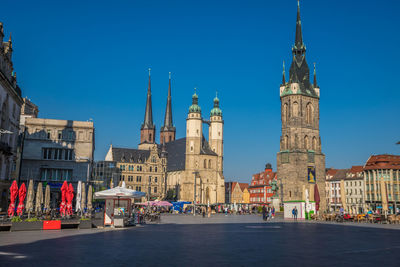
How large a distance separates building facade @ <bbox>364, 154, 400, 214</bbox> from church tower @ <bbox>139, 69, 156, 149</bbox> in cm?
7953

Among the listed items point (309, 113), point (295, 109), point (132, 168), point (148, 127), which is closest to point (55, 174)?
point (295, 109)

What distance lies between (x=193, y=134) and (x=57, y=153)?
59.1 metres

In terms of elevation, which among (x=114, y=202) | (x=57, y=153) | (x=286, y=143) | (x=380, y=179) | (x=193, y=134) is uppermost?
(x=193, y=134)

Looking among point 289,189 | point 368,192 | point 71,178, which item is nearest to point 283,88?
point 289,189

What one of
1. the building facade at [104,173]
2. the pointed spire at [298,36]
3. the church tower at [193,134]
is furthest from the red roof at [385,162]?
the building facade at [104,173]

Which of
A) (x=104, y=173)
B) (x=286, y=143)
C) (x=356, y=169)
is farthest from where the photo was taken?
(x=104, y=173)

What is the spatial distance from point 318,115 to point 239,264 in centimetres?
9140

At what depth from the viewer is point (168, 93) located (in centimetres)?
15900

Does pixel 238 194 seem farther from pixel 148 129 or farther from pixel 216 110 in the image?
pixel 148 129

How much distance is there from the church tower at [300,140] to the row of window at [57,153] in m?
Result: 47.0

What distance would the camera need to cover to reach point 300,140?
94.1m

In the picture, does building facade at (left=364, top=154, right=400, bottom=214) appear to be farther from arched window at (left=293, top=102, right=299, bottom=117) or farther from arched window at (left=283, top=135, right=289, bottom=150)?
arched window at (left=293, top=102, right=299, bottom=117)

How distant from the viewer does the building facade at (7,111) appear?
1527 inches

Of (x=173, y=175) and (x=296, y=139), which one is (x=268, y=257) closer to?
(x=296, y=139)
